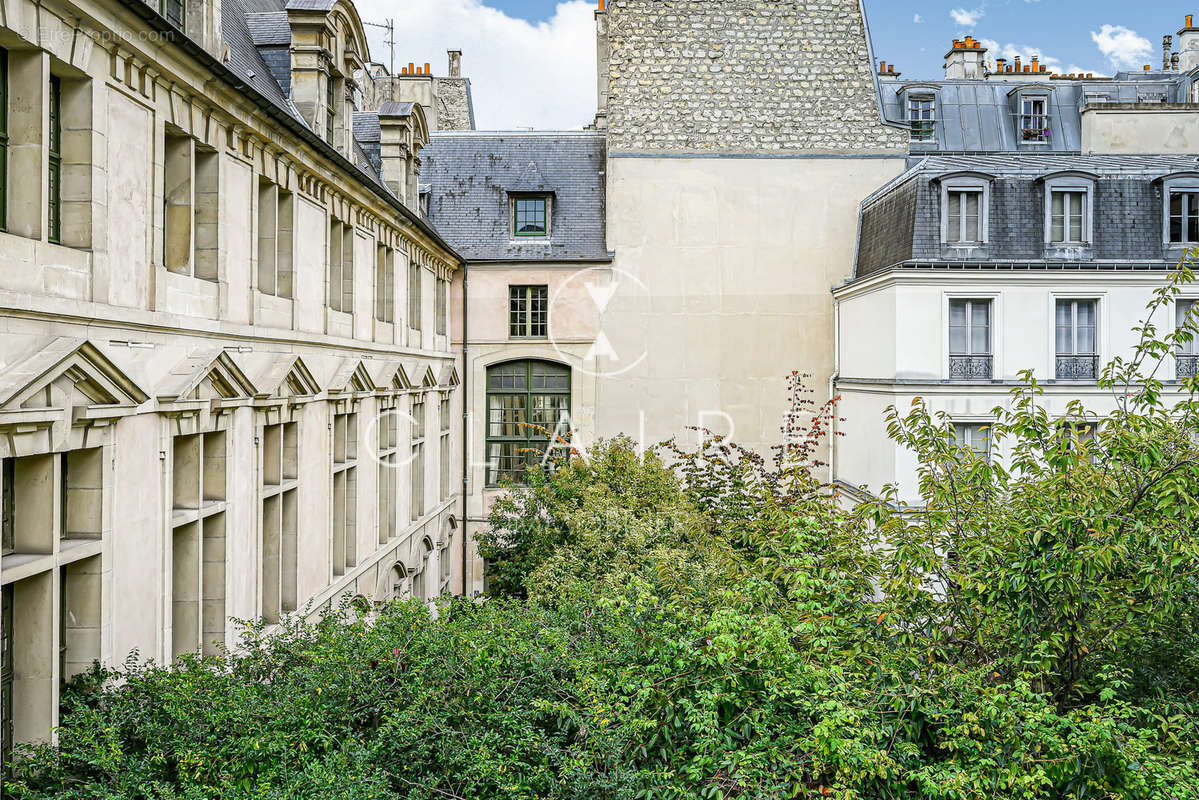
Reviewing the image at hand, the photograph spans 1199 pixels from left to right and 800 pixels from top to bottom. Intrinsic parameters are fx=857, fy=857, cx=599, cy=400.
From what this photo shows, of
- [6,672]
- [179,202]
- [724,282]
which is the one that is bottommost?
[6,672]

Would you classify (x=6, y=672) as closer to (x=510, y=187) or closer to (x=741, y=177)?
(x=510, y=187)

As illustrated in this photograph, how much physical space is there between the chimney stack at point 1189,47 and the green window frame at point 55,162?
42.2 metres

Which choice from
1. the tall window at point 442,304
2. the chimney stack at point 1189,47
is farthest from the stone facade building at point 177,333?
the chimney stack at point 1189,47

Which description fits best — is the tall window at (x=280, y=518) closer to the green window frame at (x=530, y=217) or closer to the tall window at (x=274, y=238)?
the tall window at (x=274, y=238)

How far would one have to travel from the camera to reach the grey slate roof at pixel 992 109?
1182 inches

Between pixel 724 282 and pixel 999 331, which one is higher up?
pixel 724 282

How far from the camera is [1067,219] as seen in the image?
61.8ft

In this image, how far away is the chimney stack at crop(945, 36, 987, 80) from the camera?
114 ft


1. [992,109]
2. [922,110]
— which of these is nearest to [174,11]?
[922,110]

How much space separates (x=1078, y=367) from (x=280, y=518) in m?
16.6

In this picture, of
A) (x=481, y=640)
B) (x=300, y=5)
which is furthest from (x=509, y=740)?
(x=300, y=5)

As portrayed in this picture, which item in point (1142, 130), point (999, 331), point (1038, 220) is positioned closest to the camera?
point (999, 331)

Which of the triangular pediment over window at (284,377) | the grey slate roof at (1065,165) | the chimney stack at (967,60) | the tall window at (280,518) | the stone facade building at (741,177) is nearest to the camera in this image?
the triangular pediment over window at (284,377)

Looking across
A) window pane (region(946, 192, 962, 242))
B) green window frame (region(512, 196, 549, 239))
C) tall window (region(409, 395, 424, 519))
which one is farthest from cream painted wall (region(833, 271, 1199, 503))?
tall window (region(409, 395, 424, 519))
